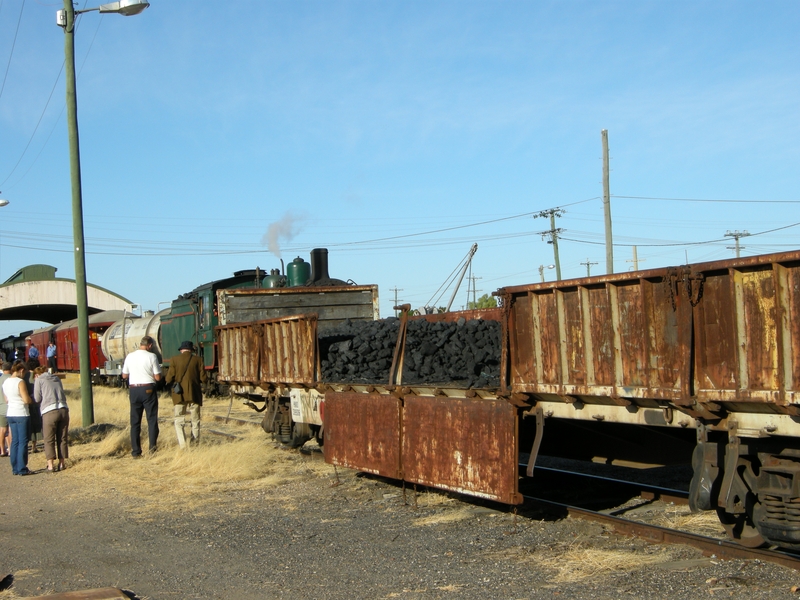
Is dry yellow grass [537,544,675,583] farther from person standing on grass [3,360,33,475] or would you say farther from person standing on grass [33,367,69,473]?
person standing on grass [3,360,33,475]

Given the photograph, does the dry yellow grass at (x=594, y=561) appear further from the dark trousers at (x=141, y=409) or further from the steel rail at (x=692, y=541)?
the dark trousers at (x=141, y=409)

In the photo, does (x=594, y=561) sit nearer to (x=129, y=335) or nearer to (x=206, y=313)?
(x=206, y=313)

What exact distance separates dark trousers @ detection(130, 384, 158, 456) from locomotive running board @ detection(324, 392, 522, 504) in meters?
3.78

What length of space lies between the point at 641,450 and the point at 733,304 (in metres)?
2.40

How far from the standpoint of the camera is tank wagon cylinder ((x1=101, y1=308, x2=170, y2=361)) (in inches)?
957

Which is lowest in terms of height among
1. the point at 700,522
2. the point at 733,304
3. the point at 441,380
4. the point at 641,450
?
the point at 700,522

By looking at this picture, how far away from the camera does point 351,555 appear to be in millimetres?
6238

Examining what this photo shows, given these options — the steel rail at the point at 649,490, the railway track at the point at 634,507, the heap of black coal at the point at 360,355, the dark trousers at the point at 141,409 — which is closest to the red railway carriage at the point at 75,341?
the dark trousers at the point at 141,409

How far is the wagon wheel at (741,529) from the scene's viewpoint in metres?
5.62

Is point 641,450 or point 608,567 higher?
point 641,450

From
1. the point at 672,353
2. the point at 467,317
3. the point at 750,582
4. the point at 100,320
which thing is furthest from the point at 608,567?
the point at 100,320

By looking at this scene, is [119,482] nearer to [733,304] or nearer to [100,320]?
[733,304]

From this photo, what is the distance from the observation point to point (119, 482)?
33.4ft

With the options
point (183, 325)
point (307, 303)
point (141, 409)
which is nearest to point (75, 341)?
point (183, 325)
